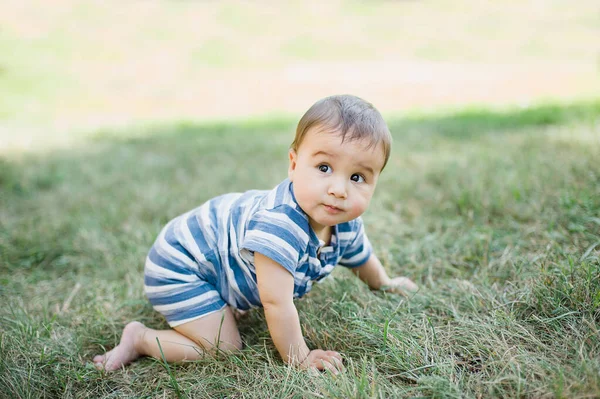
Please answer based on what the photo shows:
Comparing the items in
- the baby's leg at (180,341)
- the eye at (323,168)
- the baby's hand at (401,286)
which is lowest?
the baby's leg at (180,341)

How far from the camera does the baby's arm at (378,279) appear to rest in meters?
2.18

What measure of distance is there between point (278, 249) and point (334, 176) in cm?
32

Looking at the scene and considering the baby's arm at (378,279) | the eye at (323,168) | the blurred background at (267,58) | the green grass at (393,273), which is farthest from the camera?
the blurred background at (267,58)

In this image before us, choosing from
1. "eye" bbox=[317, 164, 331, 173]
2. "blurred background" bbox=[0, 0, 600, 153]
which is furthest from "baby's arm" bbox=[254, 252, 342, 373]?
"blurred background" bbox=[0, 0, 600, 153]

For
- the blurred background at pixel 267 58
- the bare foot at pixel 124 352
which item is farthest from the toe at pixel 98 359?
the blurred background at pixel 267 58

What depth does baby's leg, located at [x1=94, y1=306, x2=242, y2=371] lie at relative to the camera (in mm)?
1848

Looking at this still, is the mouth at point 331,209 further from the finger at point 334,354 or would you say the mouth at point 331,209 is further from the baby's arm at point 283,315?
the finger at point 334,354

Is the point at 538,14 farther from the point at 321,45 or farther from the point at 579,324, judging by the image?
the point at 579,324

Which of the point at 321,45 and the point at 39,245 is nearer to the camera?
the point at 39,245

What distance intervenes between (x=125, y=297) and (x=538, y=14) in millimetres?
18615

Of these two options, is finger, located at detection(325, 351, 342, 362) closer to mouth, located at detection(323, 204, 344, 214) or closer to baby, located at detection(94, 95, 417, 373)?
baby, located at detection(94, 95, 417, 373)

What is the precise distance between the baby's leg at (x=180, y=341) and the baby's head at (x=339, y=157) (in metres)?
0.61

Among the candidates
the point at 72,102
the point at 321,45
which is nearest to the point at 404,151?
the point at 72,102

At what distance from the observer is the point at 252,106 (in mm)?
8539
